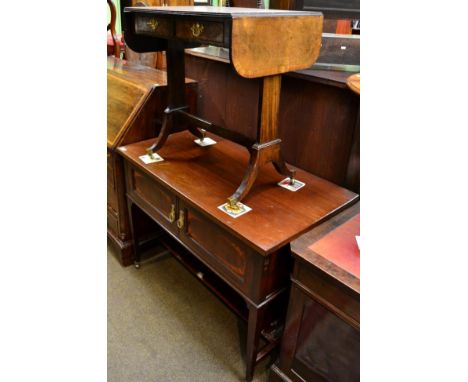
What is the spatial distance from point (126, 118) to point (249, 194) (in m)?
0.84

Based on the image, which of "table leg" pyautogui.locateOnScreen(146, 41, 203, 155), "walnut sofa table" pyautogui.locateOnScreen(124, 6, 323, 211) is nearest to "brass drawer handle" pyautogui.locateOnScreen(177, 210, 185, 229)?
"walnut sofa table" pyautogui.locateOnScreen(124, 6, 323, 211)

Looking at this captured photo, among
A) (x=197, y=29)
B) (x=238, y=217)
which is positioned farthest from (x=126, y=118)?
(x=238, y=217)

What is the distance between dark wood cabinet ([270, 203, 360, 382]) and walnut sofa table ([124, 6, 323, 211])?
0.31 metres

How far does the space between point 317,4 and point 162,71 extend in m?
0.96

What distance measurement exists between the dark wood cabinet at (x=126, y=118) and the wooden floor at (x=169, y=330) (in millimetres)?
240

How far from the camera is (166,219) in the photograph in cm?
167

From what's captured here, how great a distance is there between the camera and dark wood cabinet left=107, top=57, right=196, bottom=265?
1865 mm

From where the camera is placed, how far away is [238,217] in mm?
1282

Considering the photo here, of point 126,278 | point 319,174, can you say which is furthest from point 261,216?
point 126,278

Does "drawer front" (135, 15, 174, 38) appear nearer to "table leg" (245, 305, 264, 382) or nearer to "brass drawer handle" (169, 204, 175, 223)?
"brass drawer handle" (169, 204, 175, 223)

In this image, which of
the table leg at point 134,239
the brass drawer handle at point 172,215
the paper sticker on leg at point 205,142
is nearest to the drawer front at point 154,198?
the brass drawer handle at point 172,215

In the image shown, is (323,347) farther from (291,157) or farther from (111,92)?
(111,92)

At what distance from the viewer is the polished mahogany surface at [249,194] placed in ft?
4.07

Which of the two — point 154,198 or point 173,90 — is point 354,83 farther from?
point 154,198
